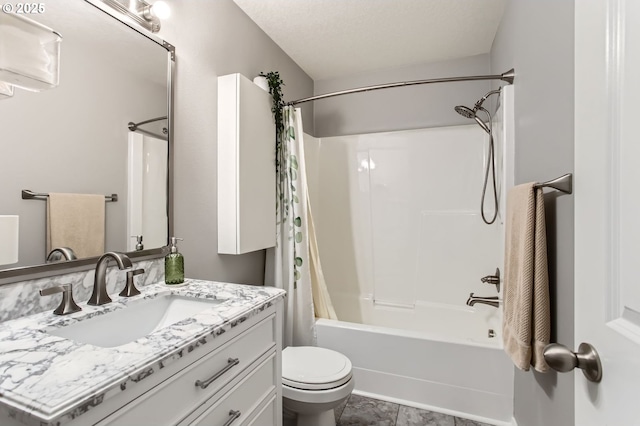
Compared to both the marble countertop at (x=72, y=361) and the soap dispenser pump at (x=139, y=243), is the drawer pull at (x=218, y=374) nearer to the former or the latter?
the marble countertop at (x=72, y=361)

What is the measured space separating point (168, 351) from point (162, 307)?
558 millimetres

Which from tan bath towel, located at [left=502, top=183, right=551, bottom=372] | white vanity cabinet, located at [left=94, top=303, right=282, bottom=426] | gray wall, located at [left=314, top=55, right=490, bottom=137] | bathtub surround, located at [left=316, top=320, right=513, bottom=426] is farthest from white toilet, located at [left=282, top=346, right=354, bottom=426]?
gray wall, located at [left=314, top=55, right=490, bottom=137]

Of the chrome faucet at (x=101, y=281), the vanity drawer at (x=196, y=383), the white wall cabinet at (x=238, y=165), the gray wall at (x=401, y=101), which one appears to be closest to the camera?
the vanity drawer at (x=196, y=383)

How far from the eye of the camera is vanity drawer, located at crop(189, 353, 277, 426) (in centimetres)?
92

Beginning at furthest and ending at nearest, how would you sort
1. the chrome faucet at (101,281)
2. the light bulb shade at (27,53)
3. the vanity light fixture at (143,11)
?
the vanity light fixture at (143,11)
the chrome faucet at (101,281)
the light bulb shade at (27,53)

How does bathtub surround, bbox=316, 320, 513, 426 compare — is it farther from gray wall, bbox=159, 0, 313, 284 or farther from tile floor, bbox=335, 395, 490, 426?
gray wall, bbox=159, 0, 313, 284

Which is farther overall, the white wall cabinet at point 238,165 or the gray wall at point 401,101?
the gray wall at point 401,101

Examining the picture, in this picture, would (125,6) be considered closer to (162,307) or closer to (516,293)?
(162,307)

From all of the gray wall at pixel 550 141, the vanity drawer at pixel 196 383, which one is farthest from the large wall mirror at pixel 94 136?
the gray wall at pixel 550 141

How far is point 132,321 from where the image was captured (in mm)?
1117

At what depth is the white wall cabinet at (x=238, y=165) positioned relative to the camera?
174 cm

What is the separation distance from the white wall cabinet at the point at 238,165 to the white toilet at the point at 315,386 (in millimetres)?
694

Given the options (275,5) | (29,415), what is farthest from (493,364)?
(275,5)
